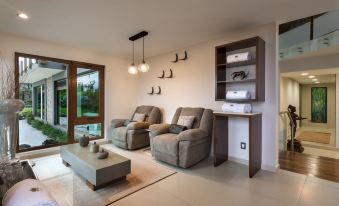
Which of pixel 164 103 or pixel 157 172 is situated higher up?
pixel 164 103

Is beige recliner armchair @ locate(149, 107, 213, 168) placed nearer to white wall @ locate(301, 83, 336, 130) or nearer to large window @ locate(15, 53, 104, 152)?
large window @ locate(15, 53, 104, 152)

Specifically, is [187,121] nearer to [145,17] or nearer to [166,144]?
[166,144]

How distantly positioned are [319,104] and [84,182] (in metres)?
11.0

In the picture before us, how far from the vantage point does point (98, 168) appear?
7.49ft

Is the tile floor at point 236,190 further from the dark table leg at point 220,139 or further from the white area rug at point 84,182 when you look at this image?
the dark table leg at point 220,139

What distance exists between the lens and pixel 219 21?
2.95 m

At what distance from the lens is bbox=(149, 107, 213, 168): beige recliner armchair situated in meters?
3.06

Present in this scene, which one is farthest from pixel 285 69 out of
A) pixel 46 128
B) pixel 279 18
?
pixel 46 128

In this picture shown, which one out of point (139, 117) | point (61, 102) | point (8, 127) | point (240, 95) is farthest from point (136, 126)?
point (8, 127)

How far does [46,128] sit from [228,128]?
423 centimetres

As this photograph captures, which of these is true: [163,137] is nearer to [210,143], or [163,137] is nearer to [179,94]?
[210,143]

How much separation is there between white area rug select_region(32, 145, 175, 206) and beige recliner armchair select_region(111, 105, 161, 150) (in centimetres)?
66

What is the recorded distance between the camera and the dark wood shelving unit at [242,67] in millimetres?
2895

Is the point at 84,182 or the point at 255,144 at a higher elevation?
the point at 255,144
